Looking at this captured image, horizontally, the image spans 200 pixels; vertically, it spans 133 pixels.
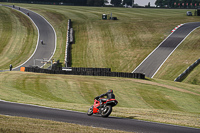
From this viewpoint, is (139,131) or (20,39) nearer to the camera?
(139,131)

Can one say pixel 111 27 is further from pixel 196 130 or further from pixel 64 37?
pixel 196 130

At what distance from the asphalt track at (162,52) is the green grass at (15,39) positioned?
86.8 ft

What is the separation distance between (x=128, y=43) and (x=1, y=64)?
100 ft

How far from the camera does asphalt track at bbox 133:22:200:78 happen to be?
186ft

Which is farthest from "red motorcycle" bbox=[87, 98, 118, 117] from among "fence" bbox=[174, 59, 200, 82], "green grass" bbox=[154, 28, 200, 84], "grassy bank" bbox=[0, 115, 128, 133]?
"green grass" bbox=[154, 28, 200, 84]

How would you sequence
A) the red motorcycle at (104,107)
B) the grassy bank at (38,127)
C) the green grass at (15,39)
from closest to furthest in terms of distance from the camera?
the grassy bank at (38,127) < the red motorcycle at (104,107) < the green grass at (15,39)

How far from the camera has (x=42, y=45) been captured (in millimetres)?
72750

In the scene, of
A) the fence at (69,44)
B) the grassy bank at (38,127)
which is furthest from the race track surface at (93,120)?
the fence at (69,44)

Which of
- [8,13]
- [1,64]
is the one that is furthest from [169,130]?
[8,13]

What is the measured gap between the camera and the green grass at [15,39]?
64.9 meters

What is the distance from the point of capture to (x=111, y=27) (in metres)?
86.7

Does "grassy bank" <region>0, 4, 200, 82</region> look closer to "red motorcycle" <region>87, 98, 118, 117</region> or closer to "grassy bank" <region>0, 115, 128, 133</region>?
"red motorcycle" <region>87, 98, 118, 117</region>

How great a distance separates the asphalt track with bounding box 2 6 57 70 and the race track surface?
40.8 meters

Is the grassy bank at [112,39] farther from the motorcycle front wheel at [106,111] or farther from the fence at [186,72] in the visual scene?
the motorcycle front wheel at [106,111]
